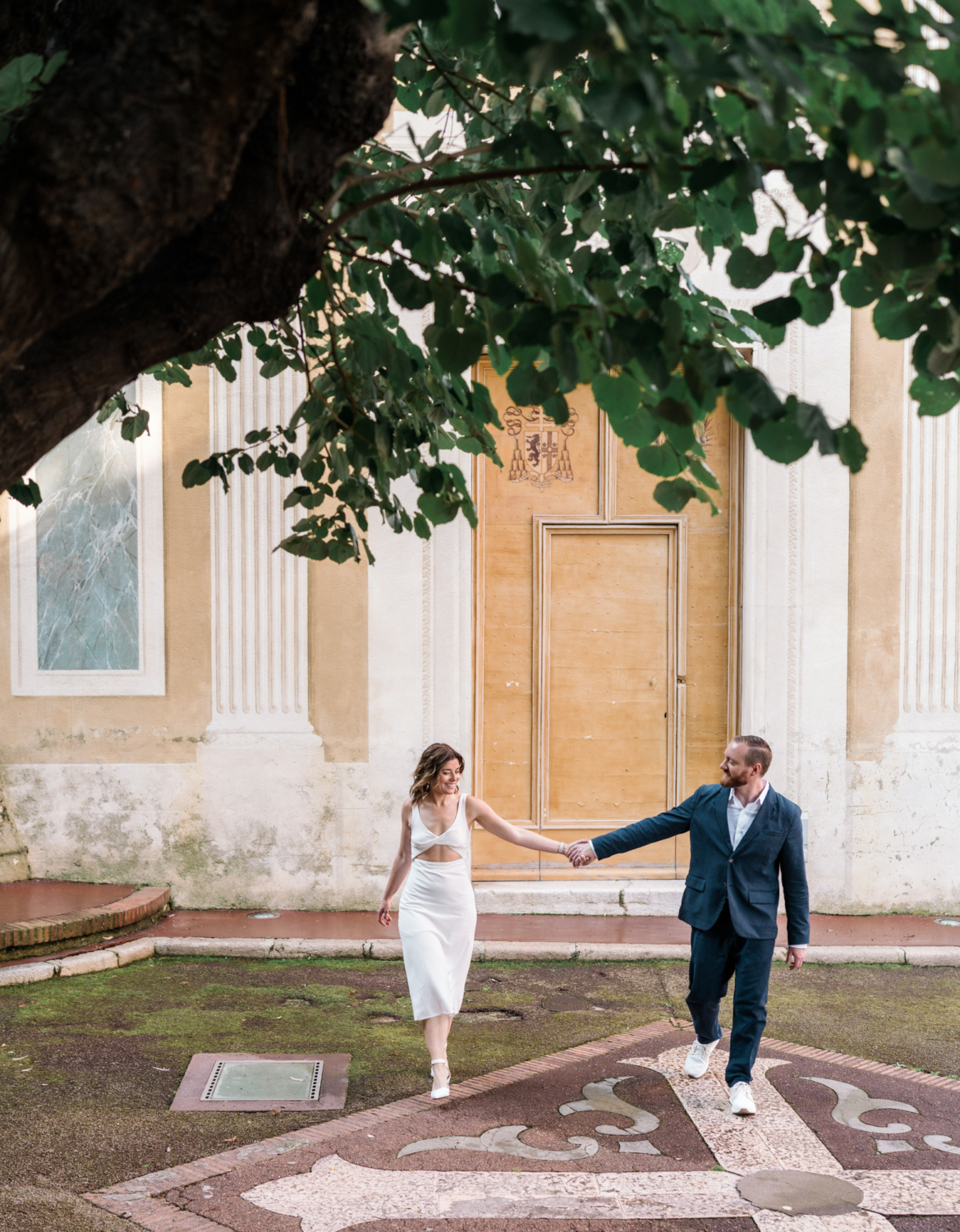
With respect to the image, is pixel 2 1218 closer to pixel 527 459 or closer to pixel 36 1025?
pixel 36 1025

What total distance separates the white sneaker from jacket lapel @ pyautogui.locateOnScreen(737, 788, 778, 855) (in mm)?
1011

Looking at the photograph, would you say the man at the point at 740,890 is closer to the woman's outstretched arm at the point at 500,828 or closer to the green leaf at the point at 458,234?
the woman's outstretched arm at the point at 500,828

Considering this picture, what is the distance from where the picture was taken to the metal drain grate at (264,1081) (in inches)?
225

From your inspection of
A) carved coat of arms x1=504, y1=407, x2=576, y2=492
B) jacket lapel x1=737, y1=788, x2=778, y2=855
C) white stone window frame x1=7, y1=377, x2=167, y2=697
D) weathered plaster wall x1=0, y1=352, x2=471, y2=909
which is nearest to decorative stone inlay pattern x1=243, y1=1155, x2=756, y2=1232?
jacket lapel x1=737, y1=788, x2=778, y2=855

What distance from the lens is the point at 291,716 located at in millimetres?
9656

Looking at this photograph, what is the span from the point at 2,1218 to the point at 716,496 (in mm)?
7944

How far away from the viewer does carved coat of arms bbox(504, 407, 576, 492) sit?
398 inches

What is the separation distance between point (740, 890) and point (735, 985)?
1.43ft

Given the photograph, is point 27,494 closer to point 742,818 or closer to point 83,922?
point 742,818

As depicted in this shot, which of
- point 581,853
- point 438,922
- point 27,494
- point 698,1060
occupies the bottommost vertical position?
point 698,1060

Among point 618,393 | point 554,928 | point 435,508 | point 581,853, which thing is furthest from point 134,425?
point 554,928

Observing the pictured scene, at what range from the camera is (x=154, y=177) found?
2328 millimetres

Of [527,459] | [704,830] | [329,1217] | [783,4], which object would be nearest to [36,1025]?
[329,1217]

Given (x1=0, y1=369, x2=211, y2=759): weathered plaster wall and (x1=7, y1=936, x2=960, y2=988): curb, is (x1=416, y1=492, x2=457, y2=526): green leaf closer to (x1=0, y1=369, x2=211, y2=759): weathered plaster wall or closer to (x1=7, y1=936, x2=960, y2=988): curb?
(x1=7, y1=936, x2=960, y2=988): curb
